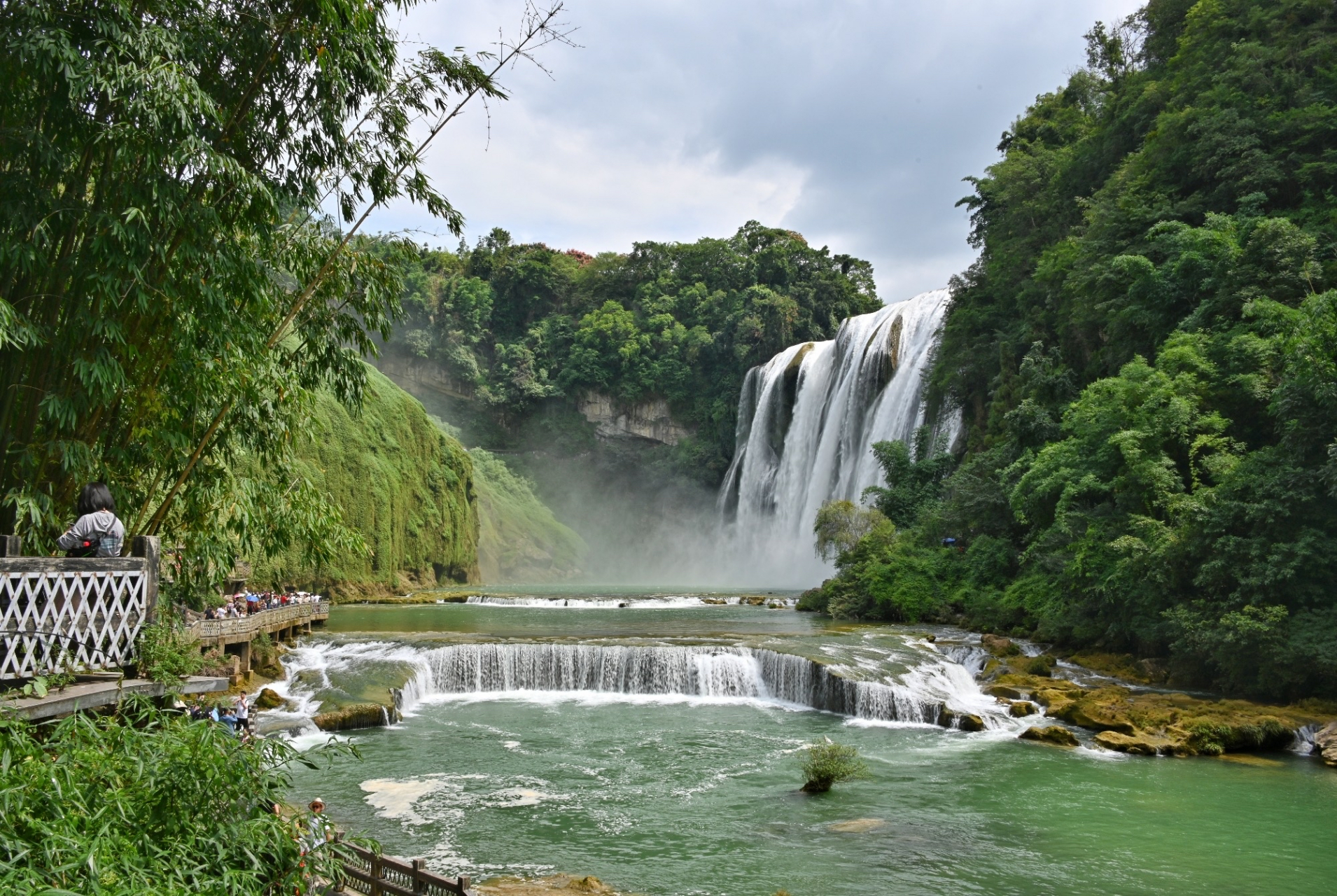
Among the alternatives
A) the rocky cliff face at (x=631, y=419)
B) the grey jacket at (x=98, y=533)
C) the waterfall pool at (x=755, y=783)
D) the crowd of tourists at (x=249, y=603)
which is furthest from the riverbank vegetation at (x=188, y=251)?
the rocky cliff face at (x=631, y=419)

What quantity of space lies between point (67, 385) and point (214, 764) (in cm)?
360

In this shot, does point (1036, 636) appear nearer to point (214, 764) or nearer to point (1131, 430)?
point (1131, 430)

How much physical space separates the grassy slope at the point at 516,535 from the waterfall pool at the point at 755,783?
32.5 metres

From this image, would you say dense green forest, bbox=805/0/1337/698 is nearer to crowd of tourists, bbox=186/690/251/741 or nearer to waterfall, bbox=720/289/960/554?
waterfall, bbox=720/289/960/554

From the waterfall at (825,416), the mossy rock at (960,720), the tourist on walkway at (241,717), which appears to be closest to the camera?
the tourist on walkway at (241,717)

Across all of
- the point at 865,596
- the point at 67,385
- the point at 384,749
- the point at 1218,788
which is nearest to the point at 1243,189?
the point at 865,596

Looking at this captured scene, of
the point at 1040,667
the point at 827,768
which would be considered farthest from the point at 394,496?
the point at 827,768

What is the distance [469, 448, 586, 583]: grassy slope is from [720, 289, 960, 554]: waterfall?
11.3 metres

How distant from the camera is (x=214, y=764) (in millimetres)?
4980

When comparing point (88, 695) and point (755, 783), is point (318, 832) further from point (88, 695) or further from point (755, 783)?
point (755, 783)

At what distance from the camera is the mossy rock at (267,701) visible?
1756 cm

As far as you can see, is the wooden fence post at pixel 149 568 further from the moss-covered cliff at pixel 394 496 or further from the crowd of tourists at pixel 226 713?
the moss-covered cliff at pixel 394 496

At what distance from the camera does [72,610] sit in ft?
19.3

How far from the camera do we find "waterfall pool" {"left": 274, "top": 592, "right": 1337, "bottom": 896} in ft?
34.7
